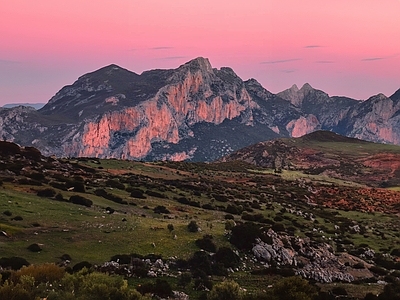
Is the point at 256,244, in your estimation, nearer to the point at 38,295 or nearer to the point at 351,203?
the point at 38,295

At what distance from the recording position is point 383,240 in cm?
5431

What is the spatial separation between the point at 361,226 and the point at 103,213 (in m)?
42.4

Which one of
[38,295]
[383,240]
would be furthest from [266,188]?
[38,295]

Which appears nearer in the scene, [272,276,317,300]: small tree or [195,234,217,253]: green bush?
[272,276,317,300]: small tree

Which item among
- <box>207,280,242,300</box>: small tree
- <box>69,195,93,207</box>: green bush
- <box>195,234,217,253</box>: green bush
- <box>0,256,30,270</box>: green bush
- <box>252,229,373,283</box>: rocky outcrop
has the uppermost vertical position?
<box>69,195,93,207</box>: green bush

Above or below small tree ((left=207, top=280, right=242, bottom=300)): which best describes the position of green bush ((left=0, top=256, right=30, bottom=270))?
above

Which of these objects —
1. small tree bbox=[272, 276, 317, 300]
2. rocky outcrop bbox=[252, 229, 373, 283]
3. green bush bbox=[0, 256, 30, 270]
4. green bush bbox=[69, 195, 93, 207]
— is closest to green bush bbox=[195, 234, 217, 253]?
rocky outcrop bbox=[252, 229, 373, 283]

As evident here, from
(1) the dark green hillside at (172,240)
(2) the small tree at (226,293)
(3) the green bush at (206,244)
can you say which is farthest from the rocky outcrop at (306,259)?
(2) the small tree at (226,293)

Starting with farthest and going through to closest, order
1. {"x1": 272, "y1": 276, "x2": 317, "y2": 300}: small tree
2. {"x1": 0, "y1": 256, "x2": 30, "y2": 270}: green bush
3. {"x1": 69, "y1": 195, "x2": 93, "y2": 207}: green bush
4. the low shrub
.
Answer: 1. the low shrub
2. {"x1": 69, "y1": 195, "x2": 93, "y2": 207}: green bush
3. {"x1": 0, "y1": 256, "x2": 30, "y2": 270}: green bush
4. {"x1": 272, "y1": 276, "x2": 317, "y2": 300}: small tree

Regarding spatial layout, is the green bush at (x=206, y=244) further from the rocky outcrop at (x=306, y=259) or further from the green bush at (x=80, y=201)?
the green bush at (x=80, y=201)

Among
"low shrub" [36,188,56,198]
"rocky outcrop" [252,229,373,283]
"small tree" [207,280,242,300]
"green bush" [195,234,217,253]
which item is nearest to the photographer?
"small tree" [207,280,242,300]

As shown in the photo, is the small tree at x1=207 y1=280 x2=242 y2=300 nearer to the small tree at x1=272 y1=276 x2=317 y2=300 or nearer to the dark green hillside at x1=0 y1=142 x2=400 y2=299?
the dark green hillside at x1=0 y1=142 x2=400 y2=299

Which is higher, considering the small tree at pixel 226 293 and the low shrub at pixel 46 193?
the low shrub at pixel 46 193

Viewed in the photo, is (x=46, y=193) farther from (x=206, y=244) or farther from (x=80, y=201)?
(x=206, y=244)
